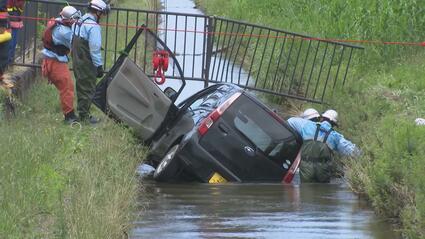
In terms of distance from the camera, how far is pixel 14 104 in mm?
13633

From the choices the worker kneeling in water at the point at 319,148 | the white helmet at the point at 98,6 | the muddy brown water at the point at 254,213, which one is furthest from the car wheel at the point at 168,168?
the white helmet at the point at 98,6

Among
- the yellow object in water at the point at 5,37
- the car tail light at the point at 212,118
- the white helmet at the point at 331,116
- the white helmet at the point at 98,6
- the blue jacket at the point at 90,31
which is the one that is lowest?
the white helmet at the point at 331,116

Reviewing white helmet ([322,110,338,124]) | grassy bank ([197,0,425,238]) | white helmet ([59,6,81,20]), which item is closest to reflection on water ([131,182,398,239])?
grassy bank ([197,0,425,238])

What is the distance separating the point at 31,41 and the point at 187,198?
315 inches

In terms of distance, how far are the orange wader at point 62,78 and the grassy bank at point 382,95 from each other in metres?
3.91

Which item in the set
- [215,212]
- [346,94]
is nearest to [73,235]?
[215,212]

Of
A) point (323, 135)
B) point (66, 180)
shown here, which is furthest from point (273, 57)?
point (66, 180)

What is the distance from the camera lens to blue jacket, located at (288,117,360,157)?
43.0ft

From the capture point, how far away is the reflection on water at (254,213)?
8.80 meters

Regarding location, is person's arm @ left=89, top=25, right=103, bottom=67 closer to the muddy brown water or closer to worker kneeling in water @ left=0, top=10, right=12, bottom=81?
worker kneeling in water @ left=0, top=10, right=12, bottom=81

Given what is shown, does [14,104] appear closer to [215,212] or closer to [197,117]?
[197,117]

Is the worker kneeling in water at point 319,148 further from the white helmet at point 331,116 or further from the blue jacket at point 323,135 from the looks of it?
the white helmet at point 331,116

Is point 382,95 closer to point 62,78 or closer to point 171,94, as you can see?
point 171,94

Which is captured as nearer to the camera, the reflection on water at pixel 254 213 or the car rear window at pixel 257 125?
the reflection on water at pixel 254 213
